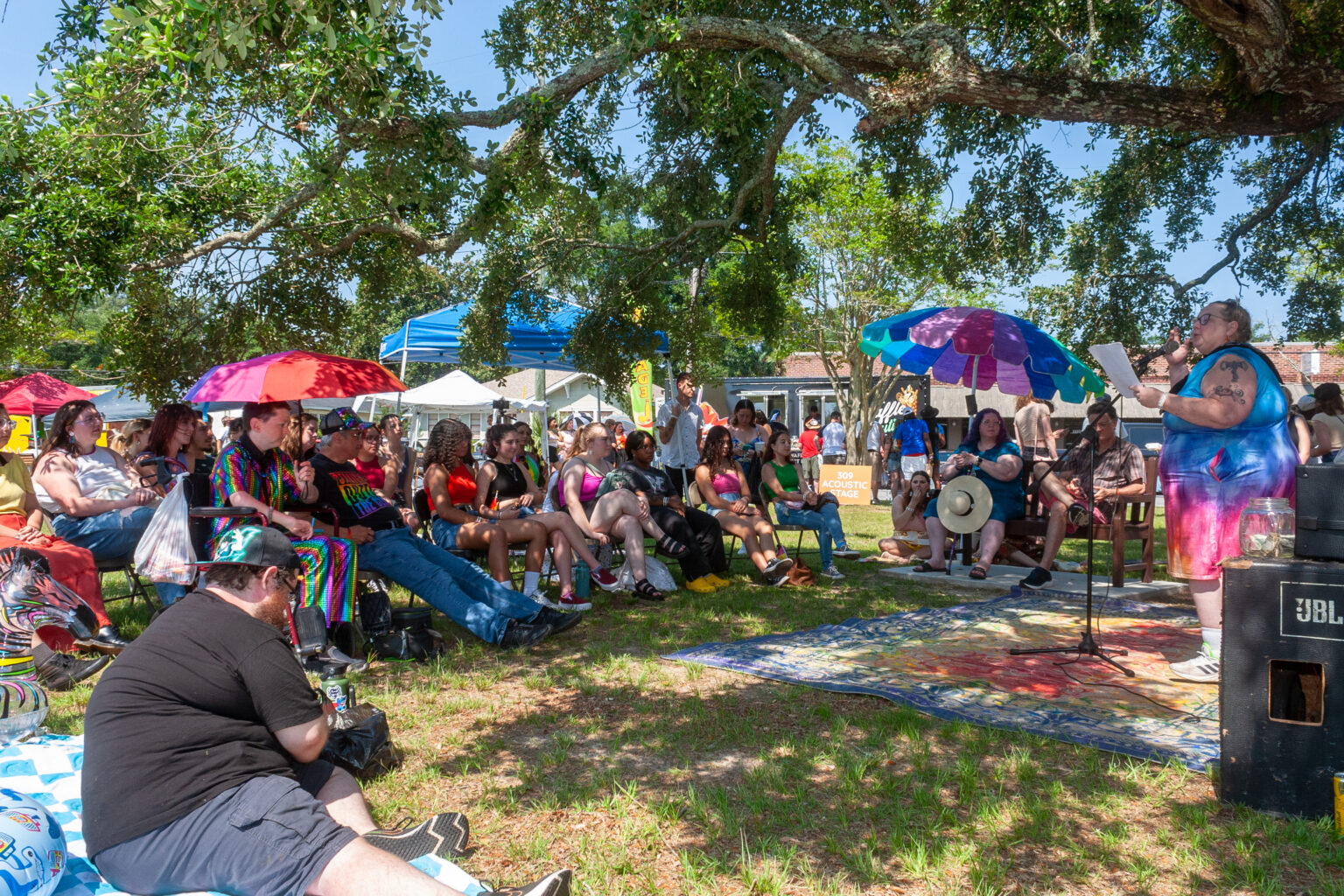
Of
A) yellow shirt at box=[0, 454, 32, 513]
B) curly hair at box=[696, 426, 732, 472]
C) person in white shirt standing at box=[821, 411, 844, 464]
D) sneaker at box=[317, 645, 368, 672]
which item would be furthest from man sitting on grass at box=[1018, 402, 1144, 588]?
person in white shirt standing at box=[821, 411, 844, 464]

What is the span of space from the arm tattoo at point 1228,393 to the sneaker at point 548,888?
364cm

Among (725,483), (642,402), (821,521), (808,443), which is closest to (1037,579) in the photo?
(821,521)

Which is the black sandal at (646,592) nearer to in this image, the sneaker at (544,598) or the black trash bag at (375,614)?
the sneaker at (544,598)

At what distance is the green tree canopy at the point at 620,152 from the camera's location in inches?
235

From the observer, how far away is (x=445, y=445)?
7094 millimetres

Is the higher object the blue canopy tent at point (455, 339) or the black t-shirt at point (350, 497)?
the blue canopy tent at point (455, 339)

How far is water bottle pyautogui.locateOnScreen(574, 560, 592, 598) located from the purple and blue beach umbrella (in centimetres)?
303

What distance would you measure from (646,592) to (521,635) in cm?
181

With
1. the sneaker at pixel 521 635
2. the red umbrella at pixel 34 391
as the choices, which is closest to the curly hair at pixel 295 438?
the sneaker at pixel 521 635

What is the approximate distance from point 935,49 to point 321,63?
3983 millimetres

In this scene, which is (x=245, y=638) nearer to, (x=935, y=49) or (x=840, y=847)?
(x=840, y=847)

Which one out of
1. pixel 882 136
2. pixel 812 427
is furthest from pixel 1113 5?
pixel 812 427

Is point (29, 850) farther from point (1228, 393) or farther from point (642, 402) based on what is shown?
point (642, 402)

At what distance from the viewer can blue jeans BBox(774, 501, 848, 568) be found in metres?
8.50
